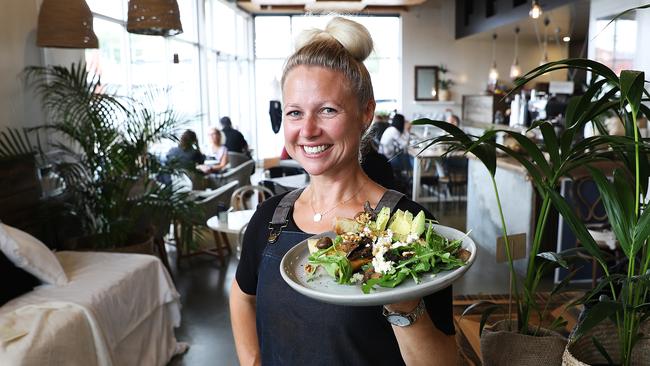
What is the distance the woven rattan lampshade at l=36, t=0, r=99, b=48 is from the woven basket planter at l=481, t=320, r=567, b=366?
3.34 meters

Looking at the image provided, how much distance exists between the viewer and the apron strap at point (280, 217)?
4.42 feet

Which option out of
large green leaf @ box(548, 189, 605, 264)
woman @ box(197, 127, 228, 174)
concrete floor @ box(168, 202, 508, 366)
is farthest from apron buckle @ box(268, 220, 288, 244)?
woman @ box(197, 127, 228, 174)

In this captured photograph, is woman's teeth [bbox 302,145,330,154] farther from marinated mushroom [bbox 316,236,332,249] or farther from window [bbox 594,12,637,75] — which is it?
window [bbox 594,12,637,75]

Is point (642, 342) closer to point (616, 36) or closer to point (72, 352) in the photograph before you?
point (72, 352)

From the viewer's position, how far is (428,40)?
14.9m

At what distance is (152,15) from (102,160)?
1.06 m

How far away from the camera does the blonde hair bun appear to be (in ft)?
4.12

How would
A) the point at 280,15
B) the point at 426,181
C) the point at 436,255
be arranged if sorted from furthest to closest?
the point at 280,15 < the point at 426,181 < the point at 436,255

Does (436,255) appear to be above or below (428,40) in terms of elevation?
below

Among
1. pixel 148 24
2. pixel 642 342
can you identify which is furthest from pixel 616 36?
pixel 642 342

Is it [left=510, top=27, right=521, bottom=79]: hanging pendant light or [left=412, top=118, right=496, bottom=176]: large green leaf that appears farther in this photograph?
[left=510, top=27, right=521, bottom=79]: hanging pendant light

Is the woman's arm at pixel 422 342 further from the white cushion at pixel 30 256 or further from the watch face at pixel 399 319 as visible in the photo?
the white cushion at pixel 30 256

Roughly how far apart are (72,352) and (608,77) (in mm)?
2483

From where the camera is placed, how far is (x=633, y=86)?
125 cm
